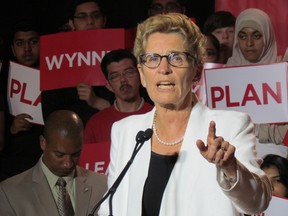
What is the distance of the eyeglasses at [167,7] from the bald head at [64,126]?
3.79ft

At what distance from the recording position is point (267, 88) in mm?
4586

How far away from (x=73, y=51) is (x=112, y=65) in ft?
1.07

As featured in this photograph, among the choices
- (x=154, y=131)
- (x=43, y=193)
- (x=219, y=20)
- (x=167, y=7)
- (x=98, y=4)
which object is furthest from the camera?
(x=98, y=4)

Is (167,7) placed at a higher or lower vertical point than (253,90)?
higher

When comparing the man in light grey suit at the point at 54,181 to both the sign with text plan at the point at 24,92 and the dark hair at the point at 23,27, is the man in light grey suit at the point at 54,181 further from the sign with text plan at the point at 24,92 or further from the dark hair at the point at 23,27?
the dark hair at the point at 23,27

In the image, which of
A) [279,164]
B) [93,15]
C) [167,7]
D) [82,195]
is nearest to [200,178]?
[82,195]

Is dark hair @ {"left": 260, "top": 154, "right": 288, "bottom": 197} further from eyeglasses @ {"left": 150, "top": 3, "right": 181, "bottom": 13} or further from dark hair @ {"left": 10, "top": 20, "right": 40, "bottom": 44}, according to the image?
dark hair @ {"left": 10, "top": 20, "right": 40, "bottom": 44}

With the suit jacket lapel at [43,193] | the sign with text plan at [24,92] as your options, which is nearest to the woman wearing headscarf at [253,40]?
the sign with text plan at [24,92]

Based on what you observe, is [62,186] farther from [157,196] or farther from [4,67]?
[157,196]

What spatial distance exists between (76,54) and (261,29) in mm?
1228

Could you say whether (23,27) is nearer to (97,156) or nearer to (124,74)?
(124,74)

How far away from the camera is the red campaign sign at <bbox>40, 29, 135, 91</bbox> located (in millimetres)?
4961

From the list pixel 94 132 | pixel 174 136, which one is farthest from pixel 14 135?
pixel 174 136

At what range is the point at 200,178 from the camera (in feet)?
7.00
